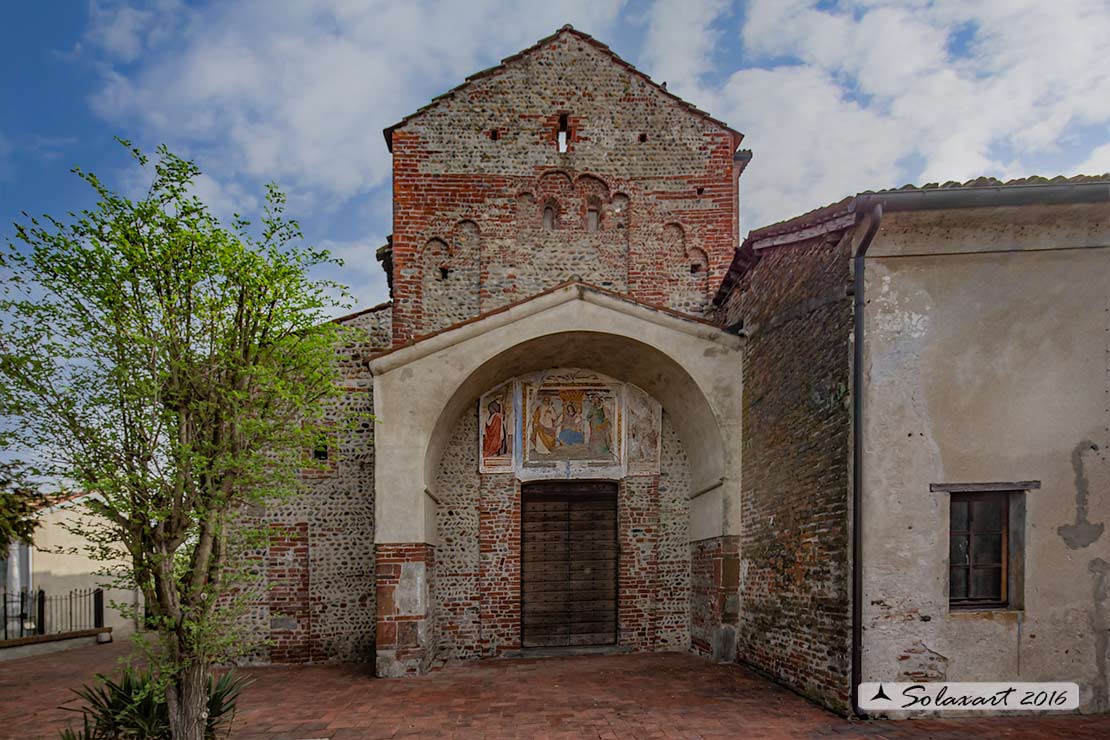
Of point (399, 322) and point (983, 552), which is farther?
point (399, 322)

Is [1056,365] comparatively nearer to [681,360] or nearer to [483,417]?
[681,360]

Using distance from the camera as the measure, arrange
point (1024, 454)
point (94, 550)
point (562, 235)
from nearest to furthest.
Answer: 1. point (94, 550)
2. point (1024, 454)
3. point (562, 235)

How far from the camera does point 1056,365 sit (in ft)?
21.1

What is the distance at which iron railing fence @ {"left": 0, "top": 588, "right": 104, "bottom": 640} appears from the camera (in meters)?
12.7

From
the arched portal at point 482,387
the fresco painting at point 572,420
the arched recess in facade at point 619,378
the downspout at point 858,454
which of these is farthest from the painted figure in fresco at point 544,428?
the downspout at point 858,454

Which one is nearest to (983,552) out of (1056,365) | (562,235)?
(1056,365)

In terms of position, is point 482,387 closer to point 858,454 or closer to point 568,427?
point 568,427

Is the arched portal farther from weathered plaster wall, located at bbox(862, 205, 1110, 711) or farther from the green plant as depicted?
the green plant

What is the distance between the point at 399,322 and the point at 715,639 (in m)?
6.83

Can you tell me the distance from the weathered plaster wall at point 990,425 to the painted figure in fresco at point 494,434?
18.2 feet

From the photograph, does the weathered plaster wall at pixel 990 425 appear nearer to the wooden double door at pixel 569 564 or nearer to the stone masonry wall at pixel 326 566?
the wooden double door at pixel 569 564

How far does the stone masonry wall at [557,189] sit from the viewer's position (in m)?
11.1

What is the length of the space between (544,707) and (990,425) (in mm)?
5397

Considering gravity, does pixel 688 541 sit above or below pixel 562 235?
below
